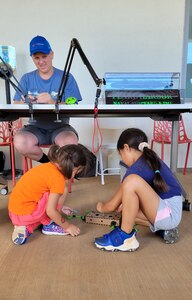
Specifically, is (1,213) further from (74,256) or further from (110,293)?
(110,293)

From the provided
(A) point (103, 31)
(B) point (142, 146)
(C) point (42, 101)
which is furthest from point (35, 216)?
(A) point (103, 31)

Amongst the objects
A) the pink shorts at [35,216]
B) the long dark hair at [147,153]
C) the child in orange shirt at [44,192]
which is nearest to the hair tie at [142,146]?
the long dark hair at [147,153]

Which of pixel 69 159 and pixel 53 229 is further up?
pixel 69 159

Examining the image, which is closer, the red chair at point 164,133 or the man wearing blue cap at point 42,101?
the man wearing blue cap at point 42,101

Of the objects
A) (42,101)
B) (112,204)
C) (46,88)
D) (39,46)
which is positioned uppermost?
(39,46)

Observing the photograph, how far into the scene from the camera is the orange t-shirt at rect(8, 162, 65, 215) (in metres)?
1.25

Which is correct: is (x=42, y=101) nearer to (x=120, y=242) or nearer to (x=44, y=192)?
(x=44, y=192)

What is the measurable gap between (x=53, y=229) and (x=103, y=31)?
85.8 inches

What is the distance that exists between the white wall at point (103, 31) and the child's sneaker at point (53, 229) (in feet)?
5.11

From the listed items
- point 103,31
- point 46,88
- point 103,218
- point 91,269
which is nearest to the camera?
point 91,269

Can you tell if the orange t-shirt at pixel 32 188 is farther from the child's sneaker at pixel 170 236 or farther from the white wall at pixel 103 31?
the white wall at pixel 103 31

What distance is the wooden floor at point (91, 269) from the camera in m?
0.90

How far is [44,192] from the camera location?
129 centimetres

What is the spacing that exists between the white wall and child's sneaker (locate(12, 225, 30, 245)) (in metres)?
1.67
